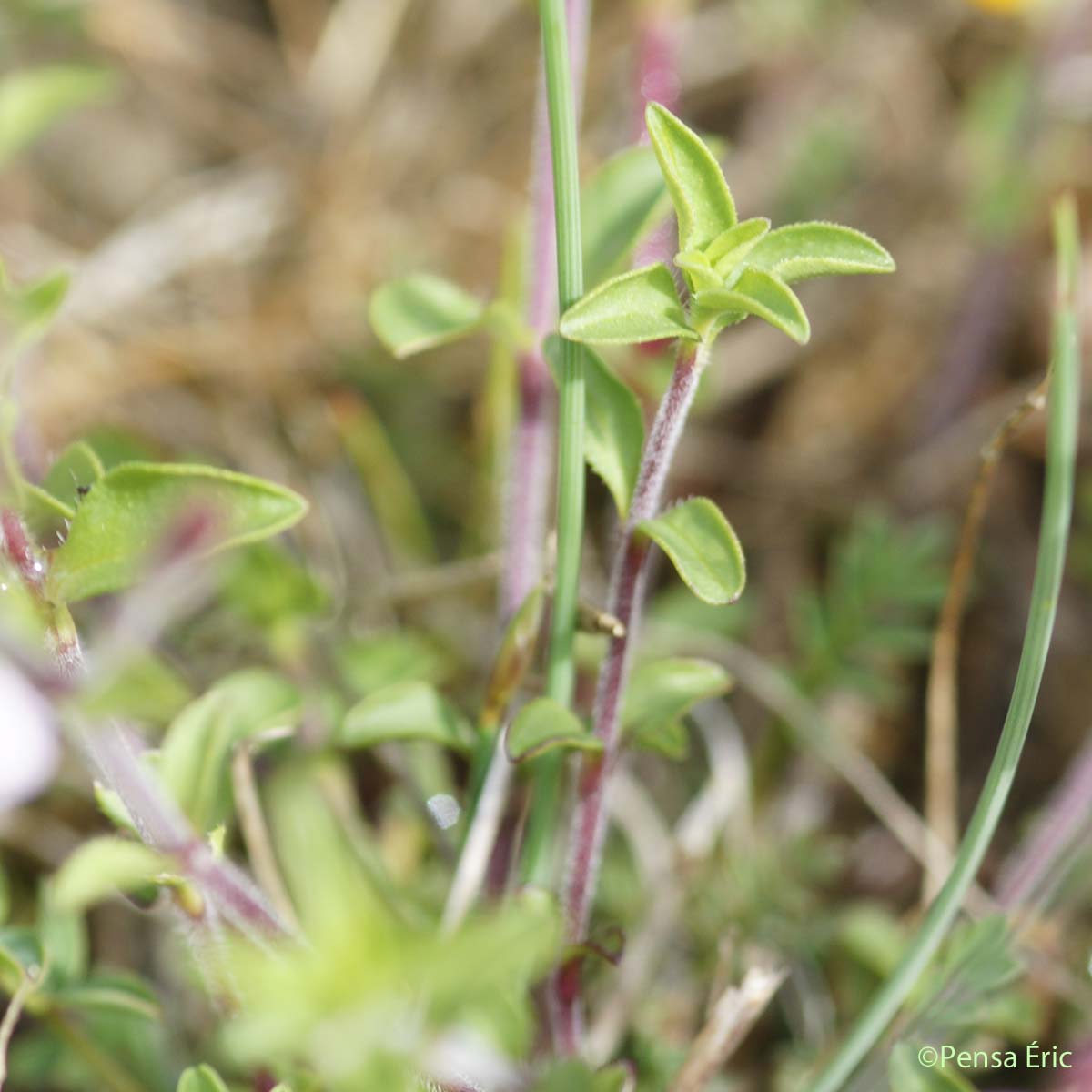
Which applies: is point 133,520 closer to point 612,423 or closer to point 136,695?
point 136,695

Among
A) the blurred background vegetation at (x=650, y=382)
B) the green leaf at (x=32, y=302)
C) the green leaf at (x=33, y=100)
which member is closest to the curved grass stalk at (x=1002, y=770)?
the blurred background vegetation at (x=650, y=382)

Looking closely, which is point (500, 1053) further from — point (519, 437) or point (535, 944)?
point (519, 437)

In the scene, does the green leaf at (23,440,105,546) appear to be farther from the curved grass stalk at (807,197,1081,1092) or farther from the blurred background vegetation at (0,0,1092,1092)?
the curved grass stalk at (807,197,1081,1092)

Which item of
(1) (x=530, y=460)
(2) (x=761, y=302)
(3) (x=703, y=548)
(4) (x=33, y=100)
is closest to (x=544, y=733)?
(3) (x=703, y=548)

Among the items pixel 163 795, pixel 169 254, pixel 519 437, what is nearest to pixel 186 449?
pixel 169 254

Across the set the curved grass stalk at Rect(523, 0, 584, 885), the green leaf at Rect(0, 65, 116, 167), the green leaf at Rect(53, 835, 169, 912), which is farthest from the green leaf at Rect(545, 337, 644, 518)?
the green leaf at Rect(0, 65, 116, 167)
